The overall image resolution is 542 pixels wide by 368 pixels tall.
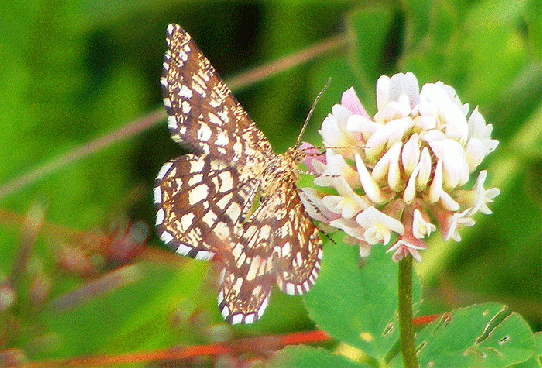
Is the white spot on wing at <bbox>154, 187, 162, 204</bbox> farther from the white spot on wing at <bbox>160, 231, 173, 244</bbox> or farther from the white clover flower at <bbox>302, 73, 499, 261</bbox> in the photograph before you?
the white clover flower at <bbox>302, 73, 499, 261</bbox>

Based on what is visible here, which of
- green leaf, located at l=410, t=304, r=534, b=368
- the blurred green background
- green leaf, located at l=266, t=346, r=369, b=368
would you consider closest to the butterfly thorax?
green leaf, located at l=266, t=346, r=369, b=368

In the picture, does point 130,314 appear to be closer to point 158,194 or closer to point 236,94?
point 158,194

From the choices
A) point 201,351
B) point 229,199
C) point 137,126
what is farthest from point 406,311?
point 137,126

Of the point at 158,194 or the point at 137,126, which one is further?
the point at 137,126

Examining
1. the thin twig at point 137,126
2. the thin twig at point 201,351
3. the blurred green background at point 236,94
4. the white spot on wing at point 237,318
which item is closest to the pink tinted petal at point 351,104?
the white spot on wing at point 237,318

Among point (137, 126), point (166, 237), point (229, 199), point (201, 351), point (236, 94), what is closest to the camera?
point (166, 237)

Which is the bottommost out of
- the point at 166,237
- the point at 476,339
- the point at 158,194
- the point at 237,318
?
the point at 476,339

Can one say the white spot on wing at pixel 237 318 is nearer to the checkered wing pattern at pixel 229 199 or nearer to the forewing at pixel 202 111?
the checkered wing pattern at pixel 229 199
